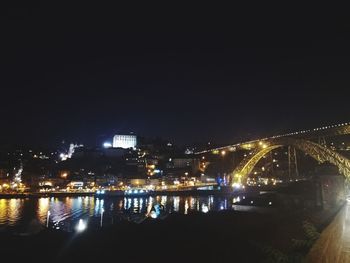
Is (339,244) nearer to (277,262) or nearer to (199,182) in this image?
(277,262)

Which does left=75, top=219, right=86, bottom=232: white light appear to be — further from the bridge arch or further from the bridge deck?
the bridge arch

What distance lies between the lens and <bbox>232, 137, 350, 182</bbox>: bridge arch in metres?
48.0

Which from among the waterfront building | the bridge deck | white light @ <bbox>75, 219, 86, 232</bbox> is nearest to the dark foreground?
white light @ <bbox>75, 219, 86, 232</bbox>

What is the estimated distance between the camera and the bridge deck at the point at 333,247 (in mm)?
7324

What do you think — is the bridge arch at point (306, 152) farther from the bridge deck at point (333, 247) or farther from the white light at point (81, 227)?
the white light at point (81, 227)

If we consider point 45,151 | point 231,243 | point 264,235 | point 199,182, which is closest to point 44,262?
point 231,243

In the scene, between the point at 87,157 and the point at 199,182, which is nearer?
the point at 199,182

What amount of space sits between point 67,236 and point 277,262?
23575mm

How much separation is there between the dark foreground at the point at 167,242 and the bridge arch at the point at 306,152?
422 inches

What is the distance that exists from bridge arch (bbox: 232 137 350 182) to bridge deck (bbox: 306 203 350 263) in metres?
21.2

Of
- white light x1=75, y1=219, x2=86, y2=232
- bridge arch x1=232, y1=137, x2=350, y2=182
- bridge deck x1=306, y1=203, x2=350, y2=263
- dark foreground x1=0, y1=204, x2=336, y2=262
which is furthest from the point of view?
bridge arch x1=232, y1=137, x2=350, y2=182

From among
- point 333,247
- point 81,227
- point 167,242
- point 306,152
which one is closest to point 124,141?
point 306,152

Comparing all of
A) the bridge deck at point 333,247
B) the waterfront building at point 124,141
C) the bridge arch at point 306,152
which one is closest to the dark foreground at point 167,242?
the bridge deck at point 333,247

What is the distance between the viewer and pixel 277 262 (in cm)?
809
